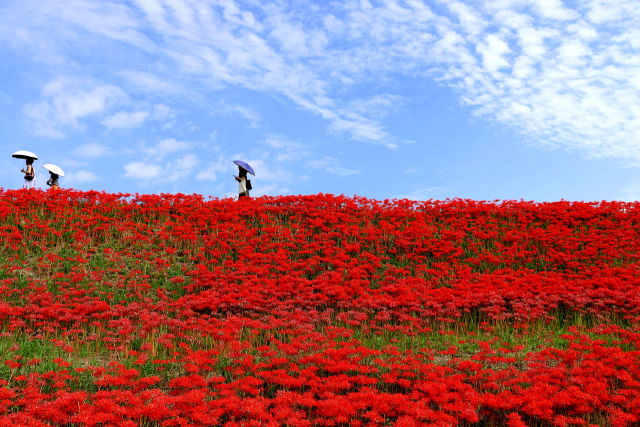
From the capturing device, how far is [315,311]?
10992mm

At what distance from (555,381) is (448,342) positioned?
254 centimetres

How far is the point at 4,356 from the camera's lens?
856cm

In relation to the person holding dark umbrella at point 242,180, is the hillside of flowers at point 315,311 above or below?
below

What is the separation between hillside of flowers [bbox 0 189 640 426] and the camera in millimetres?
6781

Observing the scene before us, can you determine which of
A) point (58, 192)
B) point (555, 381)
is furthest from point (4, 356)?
point (58, 192)

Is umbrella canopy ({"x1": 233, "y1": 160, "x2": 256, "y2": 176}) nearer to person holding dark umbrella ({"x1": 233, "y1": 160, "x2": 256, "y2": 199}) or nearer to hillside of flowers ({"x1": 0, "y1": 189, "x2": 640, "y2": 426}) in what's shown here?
person holding dark umbrella ({"x1": 233, "y1": 160, "x2": 256, "y2": 199})

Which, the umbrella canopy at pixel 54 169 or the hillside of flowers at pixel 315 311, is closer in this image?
the hillside of flowers at pixel 315 311

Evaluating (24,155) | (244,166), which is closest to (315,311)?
(244,166)

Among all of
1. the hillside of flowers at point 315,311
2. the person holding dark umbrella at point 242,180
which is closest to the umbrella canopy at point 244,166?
the person holding dark umbrella at point 242,180

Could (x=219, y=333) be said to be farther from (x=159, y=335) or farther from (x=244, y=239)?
(x=244, y=239)

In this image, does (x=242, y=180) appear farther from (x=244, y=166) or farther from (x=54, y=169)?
(x=54, y=169)

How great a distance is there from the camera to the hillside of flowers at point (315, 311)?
6781 millimetres

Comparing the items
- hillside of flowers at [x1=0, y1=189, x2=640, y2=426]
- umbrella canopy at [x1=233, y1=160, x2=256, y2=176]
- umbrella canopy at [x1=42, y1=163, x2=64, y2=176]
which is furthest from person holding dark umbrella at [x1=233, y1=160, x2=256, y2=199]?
umbrella canopy at [x1=42, y1=163, x2=64, y2=176]

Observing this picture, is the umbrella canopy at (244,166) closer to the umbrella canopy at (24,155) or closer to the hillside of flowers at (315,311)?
the hillside of flowers at (315,311)
